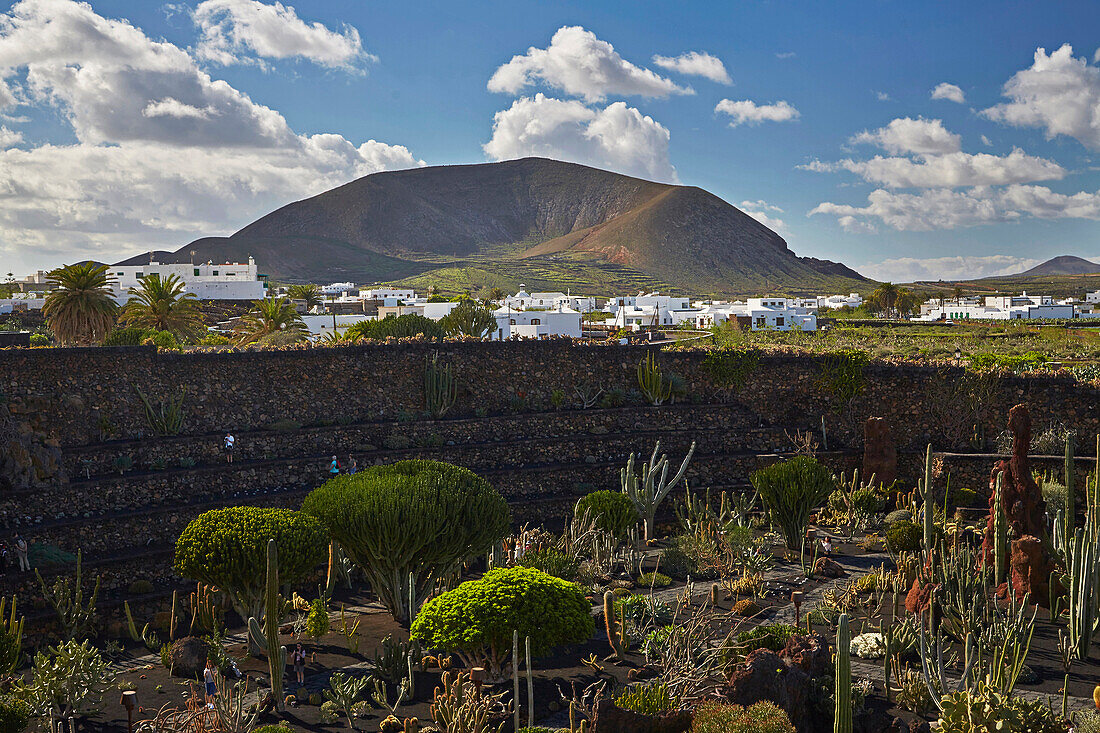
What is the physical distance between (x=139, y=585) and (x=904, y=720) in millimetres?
14972

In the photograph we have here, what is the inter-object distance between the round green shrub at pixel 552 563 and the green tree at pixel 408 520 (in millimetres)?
1770

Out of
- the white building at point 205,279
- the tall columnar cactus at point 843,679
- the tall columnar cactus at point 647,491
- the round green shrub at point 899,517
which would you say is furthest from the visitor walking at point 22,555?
the white building at point 205,279

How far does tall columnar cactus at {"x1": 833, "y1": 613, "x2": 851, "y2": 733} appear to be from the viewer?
873 cm

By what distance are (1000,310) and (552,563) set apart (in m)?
90.2

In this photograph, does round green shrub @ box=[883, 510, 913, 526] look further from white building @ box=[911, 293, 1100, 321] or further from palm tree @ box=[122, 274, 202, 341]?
white building @ box=[911, 293, 1100, 321]

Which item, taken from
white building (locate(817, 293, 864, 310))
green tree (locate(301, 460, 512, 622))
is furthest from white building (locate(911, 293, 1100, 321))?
green tree (locate(301, 460, 512, 622))

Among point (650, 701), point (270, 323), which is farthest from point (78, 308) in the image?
point (650, 701)

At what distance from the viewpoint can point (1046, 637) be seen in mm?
14594

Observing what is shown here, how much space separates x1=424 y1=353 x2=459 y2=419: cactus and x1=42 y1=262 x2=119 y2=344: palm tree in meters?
11.6

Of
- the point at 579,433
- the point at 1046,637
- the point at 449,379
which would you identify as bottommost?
the point at 1046,637

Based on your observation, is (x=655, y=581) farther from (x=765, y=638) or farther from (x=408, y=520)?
(x=408, y=520)

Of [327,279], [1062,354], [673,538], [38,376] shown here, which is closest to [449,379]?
[673,538]

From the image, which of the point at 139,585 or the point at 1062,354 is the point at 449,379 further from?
the point at 1062,354

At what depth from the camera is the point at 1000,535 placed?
1534 centimetres
